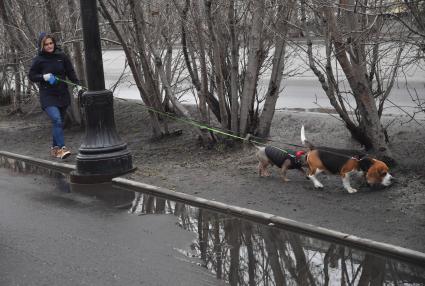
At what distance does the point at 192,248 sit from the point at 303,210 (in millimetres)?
1448

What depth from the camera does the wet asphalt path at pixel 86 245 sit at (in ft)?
16.9

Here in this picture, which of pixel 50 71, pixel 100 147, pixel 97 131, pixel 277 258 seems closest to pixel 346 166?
pixel 277 258

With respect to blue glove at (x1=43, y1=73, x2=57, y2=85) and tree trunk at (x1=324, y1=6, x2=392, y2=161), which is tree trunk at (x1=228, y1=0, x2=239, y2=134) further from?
blue glove at (x1=43, y1=73, x2=57, y2=85)

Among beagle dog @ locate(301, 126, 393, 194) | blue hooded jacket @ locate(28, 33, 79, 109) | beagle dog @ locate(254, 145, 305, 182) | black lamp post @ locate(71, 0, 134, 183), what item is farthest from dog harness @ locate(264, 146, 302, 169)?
blue hooded jacket @ locate(28, 33, 79, 109)

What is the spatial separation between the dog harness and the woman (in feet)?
13.4

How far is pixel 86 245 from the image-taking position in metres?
5.95

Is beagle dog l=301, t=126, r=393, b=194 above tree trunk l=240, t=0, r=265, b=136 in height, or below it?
below

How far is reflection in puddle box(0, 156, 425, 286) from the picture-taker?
502 cm

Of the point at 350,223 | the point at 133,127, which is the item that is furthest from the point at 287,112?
the point at 350,223

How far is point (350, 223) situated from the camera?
6016 millimetres

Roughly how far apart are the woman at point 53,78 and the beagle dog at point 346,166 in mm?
A: 4778

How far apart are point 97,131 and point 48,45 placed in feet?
7.23

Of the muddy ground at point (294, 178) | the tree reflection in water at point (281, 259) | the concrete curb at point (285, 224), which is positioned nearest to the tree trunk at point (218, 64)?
the muddy ground at point (294, 178)

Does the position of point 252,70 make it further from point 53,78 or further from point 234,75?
point 53,78
